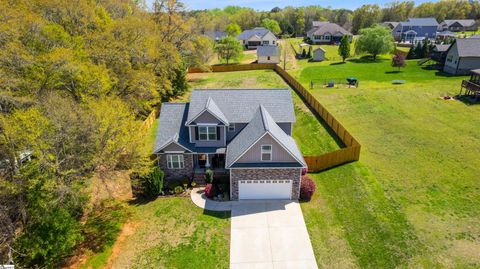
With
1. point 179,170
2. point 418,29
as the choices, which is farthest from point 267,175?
point 418,29

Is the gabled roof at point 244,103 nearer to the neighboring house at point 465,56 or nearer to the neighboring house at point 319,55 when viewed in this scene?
the neighboring house at point 465,56

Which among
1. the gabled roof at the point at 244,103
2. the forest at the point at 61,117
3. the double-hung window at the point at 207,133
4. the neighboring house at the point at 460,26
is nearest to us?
the forest at the point at 61,117

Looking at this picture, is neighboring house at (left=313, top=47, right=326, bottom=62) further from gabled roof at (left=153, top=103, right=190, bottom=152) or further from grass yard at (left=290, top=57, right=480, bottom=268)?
gabled roof at (left=153, top=103, right=190, bottom=152)

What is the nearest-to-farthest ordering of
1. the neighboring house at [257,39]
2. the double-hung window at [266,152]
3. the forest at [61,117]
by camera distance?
the forest at [61,117], the double-hung window at [266,152], the neighboring house at [257,39]

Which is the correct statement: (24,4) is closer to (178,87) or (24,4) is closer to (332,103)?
(178,87)

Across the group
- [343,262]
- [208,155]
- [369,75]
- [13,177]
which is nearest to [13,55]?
[13,177]

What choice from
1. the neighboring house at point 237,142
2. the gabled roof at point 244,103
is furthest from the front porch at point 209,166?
the gabled roof at point 244,103
